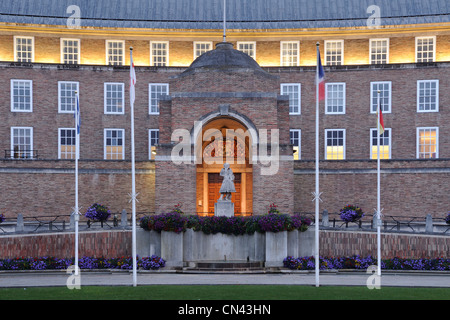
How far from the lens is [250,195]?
4600 cm

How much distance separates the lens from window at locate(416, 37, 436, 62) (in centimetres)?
5384

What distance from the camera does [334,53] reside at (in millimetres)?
55531

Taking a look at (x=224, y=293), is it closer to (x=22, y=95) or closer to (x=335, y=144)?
(x=335, y=144)

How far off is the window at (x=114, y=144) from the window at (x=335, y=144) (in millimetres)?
16711

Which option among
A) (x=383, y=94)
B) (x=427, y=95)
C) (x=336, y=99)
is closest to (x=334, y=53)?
(x=336, y=99)

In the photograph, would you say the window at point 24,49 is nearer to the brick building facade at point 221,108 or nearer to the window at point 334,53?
the brick building facade at point 221,108

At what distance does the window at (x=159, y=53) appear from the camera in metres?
55.9

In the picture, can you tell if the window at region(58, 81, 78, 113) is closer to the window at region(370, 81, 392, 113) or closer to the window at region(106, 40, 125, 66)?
the window at region(106, 40, 125, 66)

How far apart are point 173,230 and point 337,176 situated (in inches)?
677

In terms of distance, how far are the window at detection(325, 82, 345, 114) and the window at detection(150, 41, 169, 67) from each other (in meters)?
14.0

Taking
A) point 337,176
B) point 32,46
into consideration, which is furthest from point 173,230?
point 32,46

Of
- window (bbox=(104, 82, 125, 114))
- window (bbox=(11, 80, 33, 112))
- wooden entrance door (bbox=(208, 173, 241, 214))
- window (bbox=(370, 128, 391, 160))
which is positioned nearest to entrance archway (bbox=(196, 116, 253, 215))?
wooden entrance door (bbox=(208, 173, 241, 214))

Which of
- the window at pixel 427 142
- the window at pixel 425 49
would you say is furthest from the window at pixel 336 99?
the window at pixel 425 49

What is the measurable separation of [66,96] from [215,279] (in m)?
28.1
